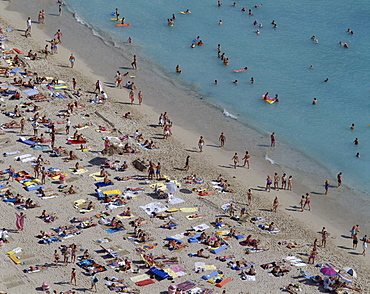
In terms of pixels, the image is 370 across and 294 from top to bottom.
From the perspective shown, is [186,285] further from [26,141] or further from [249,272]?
[26,141]

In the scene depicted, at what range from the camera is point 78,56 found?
192ft

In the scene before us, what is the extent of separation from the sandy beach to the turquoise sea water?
437 cm

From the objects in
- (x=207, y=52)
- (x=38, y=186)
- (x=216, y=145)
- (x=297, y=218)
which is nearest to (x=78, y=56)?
(x=207, y=52)

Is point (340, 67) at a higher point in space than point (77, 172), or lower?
higher

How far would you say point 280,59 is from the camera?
6075cm

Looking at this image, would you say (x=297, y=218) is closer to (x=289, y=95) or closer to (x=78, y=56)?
(x=289, y=95)

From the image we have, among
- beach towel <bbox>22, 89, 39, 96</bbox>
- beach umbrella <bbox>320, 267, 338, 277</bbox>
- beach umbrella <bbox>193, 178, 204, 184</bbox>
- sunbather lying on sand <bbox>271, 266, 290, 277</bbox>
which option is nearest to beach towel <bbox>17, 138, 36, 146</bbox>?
beach towel <bbox>22, 89, 39, 96</bbox>

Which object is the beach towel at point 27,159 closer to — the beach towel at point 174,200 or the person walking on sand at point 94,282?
the beach towel at point 174,200

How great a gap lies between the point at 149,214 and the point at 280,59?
95.8ft

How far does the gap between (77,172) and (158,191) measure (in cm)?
517

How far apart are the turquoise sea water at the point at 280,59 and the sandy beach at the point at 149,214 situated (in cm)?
437

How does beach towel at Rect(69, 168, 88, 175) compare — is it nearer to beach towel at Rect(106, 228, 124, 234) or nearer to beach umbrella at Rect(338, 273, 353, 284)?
beach towel at Rect(106, 228, 124, 234)

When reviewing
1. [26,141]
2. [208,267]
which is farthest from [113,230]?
[26,141]

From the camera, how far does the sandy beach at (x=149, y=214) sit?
3144cm
